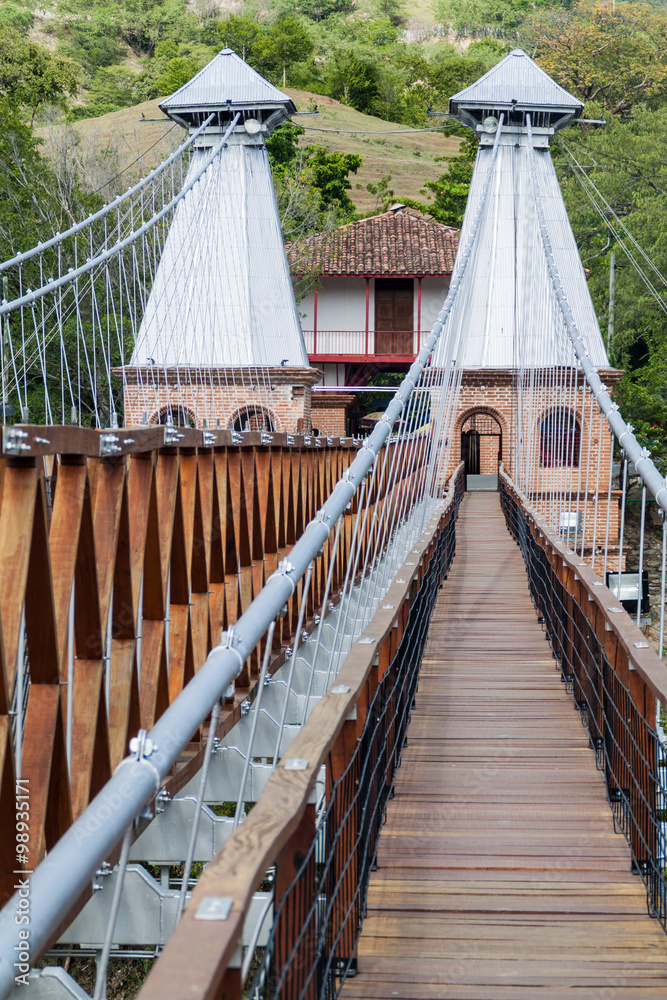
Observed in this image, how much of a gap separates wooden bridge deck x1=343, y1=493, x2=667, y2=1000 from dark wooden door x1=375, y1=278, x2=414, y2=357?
784 inches

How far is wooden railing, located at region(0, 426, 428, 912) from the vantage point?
76.5 inches

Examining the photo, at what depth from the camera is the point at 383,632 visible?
124 inches

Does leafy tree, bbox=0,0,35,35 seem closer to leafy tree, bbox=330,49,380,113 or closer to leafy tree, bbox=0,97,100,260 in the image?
leafy tree, bbox=330,49,380,113

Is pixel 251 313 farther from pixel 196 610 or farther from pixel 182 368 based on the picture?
pixel 196 610

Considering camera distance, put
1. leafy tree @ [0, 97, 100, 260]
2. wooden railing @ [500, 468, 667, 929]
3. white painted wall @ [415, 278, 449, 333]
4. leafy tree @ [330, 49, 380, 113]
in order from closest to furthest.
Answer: wooden railing @ [500, 468, 667, 929]
leafy tree @ [0, 97, 100, 260]
white painted wall @ [415, 278, 449, 333]
leafy tree @ [330, 49, 380, 113]

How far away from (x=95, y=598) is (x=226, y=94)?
54.7 ft

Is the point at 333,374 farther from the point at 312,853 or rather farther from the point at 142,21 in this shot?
the point at 142,21

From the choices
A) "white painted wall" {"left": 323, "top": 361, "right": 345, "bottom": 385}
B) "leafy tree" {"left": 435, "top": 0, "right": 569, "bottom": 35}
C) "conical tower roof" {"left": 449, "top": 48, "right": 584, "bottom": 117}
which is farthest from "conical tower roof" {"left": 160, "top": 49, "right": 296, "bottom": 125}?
"leafy tree" {"left": 435, "top": 0, "right": 569, "bottom": 35}

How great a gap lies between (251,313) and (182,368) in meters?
1.44

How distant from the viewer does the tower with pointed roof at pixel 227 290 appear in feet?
55.3

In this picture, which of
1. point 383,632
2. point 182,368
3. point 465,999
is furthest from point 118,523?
point 182,368

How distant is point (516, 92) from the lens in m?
18.3

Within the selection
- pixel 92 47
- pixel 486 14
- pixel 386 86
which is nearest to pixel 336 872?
pixel 386 86

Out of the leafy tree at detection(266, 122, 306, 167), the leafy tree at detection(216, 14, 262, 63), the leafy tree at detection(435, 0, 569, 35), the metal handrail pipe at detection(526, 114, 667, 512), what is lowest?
the metal handrail pipe at detection(526, 114, 667, 512)
